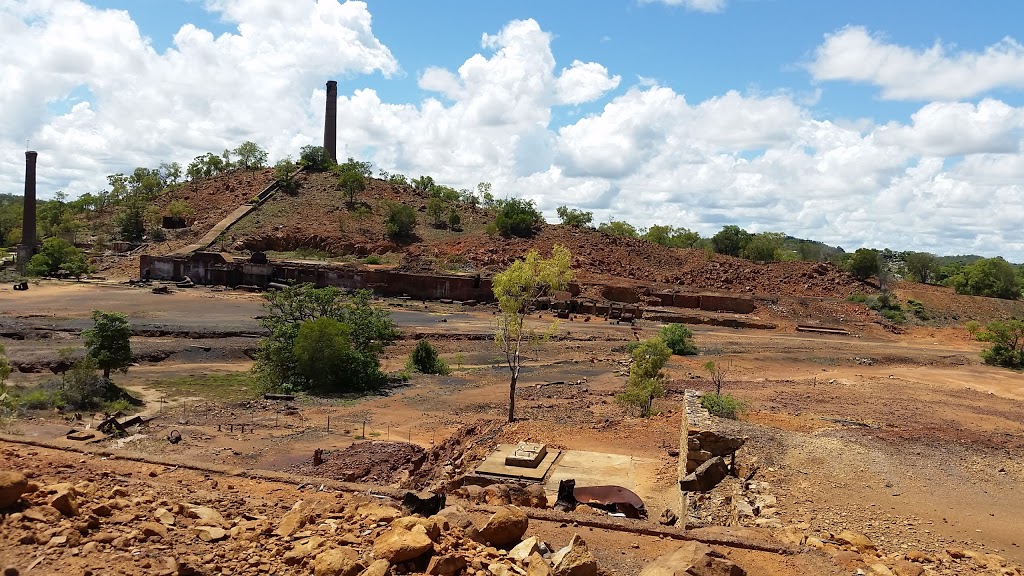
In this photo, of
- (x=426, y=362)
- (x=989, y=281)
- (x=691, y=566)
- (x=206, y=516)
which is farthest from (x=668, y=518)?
(x=989, y=281)

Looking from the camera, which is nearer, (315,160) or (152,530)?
(152,530)

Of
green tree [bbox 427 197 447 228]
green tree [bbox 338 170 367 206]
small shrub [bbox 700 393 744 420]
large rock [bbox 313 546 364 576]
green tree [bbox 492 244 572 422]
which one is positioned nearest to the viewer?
large rock [bbox 313 546 364 576]

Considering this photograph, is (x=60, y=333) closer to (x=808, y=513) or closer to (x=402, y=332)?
(x=402, y=332)

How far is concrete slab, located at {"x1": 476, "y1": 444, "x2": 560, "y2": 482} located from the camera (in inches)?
510

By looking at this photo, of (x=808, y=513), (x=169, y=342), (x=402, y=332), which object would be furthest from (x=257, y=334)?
(x=808, y=513)

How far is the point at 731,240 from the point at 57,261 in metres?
62.8

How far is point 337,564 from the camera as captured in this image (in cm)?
571

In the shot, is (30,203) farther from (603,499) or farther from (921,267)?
(921,267)

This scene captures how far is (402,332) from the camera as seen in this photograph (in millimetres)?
38469

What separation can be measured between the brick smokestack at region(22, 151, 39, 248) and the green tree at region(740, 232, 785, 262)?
69.8 metres

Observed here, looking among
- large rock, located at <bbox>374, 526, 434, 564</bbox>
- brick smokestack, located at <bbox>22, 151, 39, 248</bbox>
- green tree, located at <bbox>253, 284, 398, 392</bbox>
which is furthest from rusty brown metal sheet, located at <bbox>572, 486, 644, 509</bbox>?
brick smokestack, located at <bbox>22, 151, 39, 248</bbox>

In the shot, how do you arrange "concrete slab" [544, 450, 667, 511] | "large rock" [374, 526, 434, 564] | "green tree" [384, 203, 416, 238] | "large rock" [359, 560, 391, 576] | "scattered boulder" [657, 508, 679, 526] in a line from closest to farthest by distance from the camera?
"large rock" [359, 560, 391, 576], "large rock" [374, 526, 434, 564], "scattered boulder" [657, 508, 679, 526], "concrete slab" [544, 450, 667, 511], "green tree" [384, 203, 416, 238]

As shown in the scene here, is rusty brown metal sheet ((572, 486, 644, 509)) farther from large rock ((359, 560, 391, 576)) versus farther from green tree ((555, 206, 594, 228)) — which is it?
green tree ((555, 206, 594, 228))

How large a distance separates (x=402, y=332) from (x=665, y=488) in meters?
27.4
